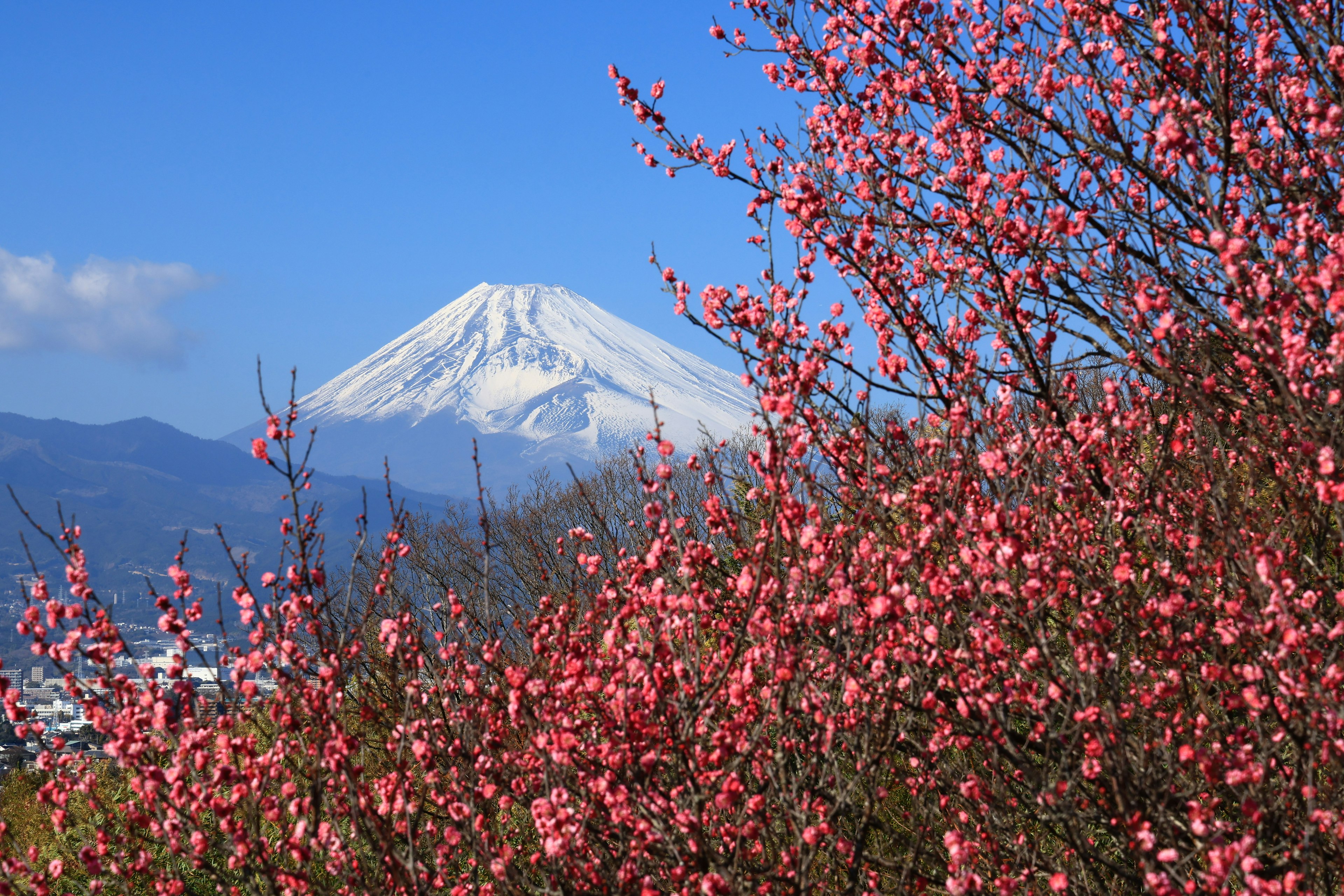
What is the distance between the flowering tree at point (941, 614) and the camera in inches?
126

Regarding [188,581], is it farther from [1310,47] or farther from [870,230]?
[1310,47]

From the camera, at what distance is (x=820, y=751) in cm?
339

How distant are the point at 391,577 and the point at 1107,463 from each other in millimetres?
3287

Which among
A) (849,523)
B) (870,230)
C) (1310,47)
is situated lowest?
(849,523)

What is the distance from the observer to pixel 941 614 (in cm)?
374

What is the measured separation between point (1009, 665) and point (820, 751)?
1.02 metres

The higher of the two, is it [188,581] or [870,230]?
[870,230]


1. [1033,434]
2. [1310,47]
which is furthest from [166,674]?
[1310,47]

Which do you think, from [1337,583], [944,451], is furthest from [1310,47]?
[1337,583]

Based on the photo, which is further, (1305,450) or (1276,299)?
(1276,299)

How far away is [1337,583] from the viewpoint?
219 inches

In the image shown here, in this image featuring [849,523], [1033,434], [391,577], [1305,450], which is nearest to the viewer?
[1305,450]

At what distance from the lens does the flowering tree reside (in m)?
3.19

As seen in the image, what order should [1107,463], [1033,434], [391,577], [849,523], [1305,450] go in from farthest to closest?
[391,577] < [1033,434] < [849,523] < [1107,463] < [1305,450]
